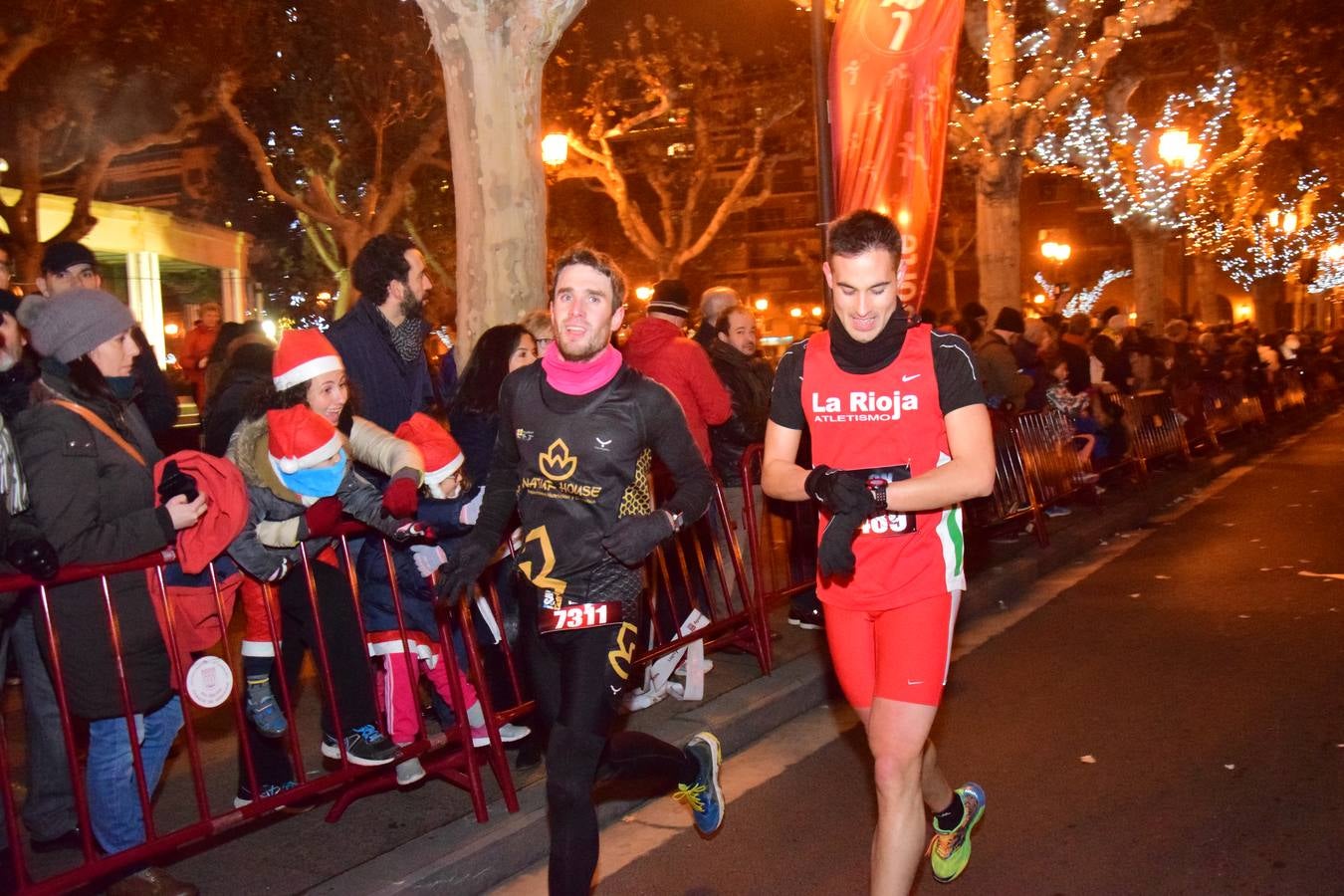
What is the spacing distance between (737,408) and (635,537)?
13.3ft

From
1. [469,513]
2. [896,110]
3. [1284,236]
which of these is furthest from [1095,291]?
[469,513]

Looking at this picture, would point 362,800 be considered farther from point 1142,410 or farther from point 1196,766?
point 1142,410

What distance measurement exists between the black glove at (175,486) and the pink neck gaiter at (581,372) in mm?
1250

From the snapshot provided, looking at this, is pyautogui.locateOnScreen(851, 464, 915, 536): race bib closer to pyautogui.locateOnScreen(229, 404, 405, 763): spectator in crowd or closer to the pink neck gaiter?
the pink neck gaiter

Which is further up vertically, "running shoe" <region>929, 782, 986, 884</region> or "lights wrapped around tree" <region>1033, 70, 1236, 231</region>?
"lights wrapped around tree" <region>1033, 70, 1236, 231</region>

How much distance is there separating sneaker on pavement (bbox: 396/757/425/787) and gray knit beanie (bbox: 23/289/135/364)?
1.97 meters

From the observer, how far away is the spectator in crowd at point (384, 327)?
5.36 m

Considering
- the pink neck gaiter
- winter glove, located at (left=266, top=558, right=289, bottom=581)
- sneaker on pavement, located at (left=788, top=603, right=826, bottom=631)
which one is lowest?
sneaker on pavement, located at (left=788, top=603, right=826, bottom=631)

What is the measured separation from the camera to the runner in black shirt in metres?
3.80

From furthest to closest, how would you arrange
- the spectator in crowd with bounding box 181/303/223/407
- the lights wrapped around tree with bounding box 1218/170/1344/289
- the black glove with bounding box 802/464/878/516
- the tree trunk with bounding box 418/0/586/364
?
the lights wrapped around tree with bounding box 1218/170/1344/289 < the spectator in crowd with bounding box 181/303/223/407 < the tree trunk with bounding box 418/0/586/364 < the black glove with bounding box 802/464/878/516

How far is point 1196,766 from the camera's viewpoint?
211 inches

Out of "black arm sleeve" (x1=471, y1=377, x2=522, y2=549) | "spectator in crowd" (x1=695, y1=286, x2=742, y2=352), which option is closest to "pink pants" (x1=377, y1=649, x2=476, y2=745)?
"black arm sleeve" (x1=471, y1=377, x2=522, y2=549)

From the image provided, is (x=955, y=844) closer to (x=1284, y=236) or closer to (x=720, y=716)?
(x=720, y=716)

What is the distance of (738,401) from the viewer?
25.5 feet
